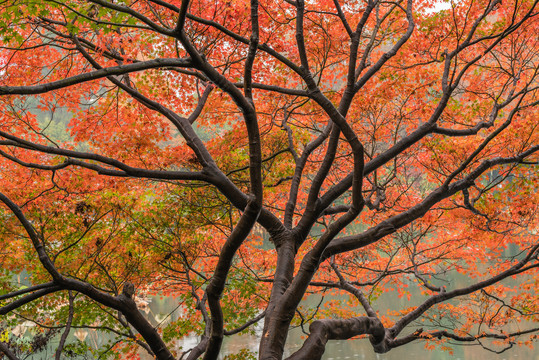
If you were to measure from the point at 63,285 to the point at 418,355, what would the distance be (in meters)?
14.9

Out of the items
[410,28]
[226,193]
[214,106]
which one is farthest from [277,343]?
[214,106]

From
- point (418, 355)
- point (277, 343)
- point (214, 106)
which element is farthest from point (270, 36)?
point (418, 355)

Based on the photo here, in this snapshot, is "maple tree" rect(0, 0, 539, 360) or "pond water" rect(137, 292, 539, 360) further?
"pond water" rect(137, 292, 539, 360)

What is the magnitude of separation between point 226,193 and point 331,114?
1.88 metres

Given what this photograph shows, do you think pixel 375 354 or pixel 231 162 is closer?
pixel 231 162

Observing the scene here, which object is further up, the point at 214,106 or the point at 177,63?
the point at 214,106

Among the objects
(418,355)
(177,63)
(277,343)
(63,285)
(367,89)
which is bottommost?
(277,343)

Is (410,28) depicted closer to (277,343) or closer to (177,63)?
(177,63)

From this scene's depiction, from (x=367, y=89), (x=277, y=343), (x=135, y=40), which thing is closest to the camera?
(x=277, y=343)

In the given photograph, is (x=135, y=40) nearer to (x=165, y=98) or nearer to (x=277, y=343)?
(x=165, y=98)

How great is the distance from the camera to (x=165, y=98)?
8.56 metres

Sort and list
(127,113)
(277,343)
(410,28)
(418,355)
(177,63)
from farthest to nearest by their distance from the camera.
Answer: (418,355) → (127,113) → (410,28) → (277,343) → (177,63)

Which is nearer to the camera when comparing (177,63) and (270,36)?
(177,63)

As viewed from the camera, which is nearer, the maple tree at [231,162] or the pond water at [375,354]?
the maple tree at [231,162]
